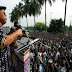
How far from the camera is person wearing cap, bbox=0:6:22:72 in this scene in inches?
43.1

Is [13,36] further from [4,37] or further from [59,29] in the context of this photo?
[59,29]

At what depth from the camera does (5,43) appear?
1094mm

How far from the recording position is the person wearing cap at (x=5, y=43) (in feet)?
3.59

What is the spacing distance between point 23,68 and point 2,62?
0.24 m

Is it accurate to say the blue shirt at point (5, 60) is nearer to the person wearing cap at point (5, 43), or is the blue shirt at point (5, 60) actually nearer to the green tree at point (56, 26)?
the person wearing cap at point (5, 43)

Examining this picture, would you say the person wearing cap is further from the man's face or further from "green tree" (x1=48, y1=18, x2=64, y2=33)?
"green tree" (x1=48, y1=18, x2=64, y2=33)

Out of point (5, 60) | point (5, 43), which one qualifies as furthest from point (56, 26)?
point (5, 43)

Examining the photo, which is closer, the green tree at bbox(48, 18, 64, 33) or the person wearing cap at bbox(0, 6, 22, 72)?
the person wearing cap at bbox(0, 6, 22, 72)

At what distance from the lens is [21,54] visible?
1.40 m

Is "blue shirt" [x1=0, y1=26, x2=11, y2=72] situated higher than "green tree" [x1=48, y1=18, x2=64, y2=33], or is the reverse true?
"blue shirt" [x1=0, y1=26, x2=11, y2=72]

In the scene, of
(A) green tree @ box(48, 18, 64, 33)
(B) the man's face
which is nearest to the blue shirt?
(B) the man's face

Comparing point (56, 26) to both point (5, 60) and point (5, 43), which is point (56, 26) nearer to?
point (5, 60)

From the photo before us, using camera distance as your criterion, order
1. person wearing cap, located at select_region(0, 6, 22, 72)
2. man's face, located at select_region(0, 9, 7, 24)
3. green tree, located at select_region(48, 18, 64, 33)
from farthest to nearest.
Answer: green tree, located at select_region(48, 18, 64, 33) → man's face, located at select_region(0, 9, 7, 24) → person wearing cap, located at select_region(0, 6, 22, 72)

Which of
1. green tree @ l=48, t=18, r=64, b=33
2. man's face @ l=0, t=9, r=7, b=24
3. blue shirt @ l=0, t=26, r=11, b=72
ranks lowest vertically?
green tree @ l=48, t=18, r=64, b=33
